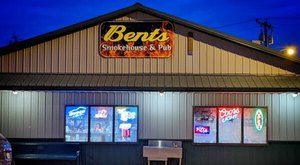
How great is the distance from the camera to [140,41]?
53.3 ft

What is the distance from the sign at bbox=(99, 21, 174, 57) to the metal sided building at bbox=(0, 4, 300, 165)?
3 centimetres

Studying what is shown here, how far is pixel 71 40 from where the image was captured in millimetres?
16297

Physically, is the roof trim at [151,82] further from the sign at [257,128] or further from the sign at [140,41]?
the sign at [257,128]

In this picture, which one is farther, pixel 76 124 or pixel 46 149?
pixel 76 124

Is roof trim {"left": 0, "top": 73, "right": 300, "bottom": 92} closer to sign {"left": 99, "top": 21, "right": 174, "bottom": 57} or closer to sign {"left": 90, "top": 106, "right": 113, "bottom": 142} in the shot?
sign {"left": 99, "top": 21, "right": 174, "bottom": 57}

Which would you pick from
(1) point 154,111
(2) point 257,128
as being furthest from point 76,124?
(2) point 257,128

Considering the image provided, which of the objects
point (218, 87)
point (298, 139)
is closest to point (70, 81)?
point (218, 87)

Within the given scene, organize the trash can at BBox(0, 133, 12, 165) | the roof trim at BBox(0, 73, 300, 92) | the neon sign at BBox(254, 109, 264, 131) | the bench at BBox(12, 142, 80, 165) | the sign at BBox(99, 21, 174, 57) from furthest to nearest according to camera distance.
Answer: the neon sign at BBox(254, 109, 264, 131) → the sign at BBox(99, 21, 174, 57) → the bench at BBox(12, 142, 80, 165) → the roof trim at BBox(0, 73, 300, 92) → the trash can at BBox(0, 133, 12, 165)

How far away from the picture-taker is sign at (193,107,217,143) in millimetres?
16344

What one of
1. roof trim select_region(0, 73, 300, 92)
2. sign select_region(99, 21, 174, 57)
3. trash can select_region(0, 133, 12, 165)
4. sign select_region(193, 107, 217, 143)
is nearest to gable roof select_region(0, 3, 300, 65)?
sign select_region(99, 21, 174, 57)

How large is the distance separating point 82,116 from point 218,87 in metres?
4.69

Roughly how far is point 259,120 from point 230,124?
971mm

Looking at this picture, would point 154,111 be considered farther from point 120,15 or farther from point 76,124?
point 120,15

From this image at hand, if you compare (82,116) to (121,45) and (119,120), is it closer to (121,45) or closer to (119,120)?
(119,120)
